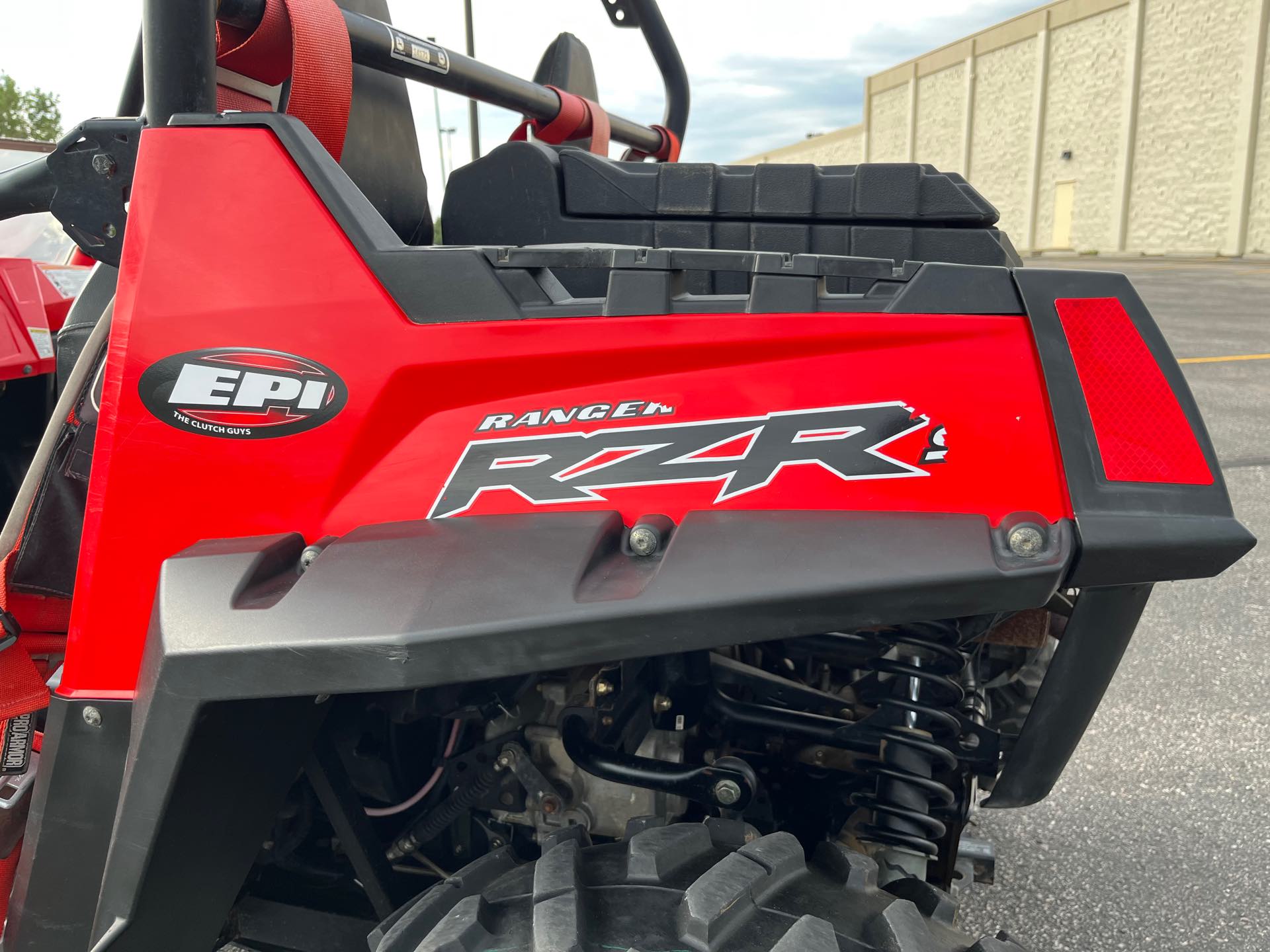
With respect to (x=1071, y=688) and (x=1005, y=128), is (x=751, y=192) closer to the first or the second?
(x=1071, y=688)

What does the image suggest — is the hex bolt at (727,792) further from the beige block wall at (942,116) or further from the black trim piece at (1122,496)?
the beige block wall at (942,116)

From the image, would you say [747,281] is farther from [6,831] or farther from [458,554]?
[6,831]

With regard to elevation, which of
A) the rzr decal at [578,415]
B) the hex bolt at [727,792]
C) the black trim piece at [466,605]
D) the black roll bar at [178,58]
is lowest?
the hex bolt at [727,792]

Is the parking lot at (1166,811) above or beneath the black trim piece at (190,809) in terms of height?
beneath

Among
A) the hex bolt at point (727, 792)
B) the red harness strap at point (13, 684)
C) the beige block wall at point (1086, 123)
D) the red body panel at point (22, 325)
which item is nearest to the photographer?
the hex bolt at point (727, 792)

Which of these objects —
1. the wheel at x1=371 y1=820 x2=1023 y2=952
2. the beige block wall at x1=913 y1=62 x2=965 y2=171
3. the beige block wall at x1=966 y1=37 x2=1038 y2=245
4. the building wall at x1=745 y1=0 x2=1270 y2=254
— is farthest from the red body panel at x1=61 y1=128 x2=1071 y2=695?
the beige block wall at x1=913 y1=62 x2=965 y2=171

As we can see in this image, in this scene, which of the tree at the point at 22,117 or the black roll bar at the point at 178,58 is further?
the tree at the point at 22,117

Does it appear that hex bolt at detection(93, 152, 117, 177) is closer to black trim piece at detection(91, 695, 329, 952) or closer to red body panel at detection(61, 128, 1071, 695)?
red body panel at detection(61, 128, 1071, 695)

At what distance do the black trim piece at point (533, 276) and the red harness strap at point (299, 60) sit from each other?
118mm

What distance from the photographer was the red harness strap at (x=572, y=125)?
2393mm

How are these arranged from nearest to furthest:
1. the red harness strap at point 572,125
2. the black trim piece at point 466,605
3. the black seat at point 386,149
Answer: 1. the black trim piece at point 466,605
2. the black seat at point 386,149
3. the red harness strap at point 572,125

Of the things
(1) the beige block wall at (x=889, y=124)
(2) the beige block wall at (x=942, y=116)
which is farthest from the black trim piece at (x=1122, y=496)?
(1) the beige block wall at (x=889, y=124)

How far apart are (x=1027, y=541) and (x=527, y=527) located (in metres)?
0.48

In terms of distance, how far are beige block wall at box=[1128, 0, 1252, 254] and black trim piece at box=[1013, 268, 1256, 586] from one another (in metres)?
28.2
